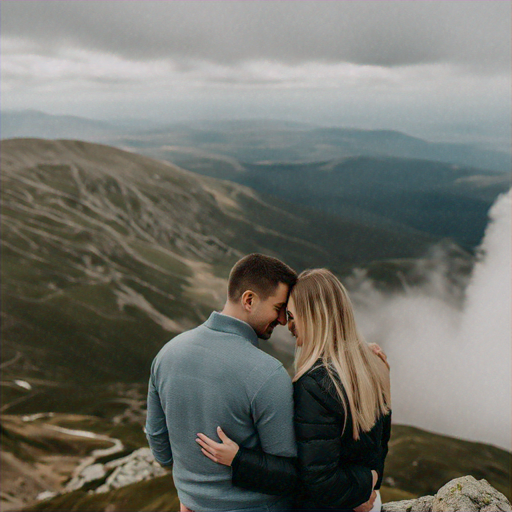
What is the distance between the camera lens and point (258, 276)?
7703mm

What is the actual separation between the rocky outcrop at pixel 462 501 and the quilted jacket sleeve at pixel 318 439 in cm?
461

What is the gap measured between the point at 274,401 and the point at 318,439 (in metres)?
0.86

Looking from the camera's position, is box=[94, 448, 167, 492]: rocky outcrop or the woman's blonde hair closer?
the woman's blonde hair

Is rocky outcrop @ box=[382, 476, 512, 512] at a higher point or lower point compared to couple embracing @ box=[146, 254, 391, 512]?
lower

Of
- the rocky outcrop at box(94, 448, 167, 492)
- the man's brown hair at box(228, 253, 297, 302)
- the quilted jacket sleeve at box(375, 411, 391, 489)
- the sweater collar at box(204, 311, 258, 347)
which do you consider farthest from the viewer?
the rocky outcrop at box(94, 448, 167, 492)

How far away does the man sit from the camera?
6.91 m

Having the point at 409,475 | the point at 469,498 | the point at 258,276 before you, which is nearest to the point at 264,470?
the point at 258,276

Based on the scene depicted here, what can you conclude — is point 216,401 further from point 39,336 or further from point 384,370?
point 39,336

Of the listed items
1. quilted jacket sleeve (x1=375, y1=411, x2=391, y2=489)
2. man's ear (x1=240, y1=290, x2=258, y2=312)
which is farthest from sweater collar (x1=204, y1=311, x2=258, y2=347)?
quilted jacket sleeve (x1=375, y1=411, x2=391, y2=489)

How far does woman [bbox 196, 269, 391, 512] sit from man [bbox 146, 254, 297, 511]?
0.24 m

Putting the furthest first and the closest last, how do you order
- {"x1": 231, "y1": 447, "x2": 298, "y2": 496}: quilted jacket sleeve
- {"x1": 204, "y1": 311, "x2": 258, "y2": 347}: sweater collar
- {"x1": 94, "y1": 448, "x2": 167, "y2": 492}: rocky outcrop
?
1. {"x1": 94, "y1": 448, "x2": 167, "y2": 492}: rocky outcrop
2. {"x1": 204, "y1": 311, "x2": 258, "y2": 347}: sweater collar
3. {"x1": 231, "y1": 447, "x2": 298, "y2": 496}: quilted jacket sleeve

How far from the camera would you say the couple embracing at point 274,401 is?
6.96 metres

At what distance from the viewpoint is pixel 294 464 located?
23.9ft

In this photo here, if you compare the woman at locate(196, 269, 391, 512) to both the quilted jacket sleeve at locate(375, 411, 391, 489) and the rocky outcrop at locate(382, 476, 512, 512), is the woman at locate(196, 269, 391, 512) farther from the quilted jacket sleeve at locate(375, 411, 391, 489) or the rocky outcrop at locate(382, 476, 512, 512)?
the rocky outcrop at locate(382, 476, 512, 512)
